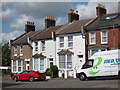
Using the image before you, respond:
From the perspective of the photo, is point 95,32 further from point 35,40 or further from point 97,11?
point 35,40

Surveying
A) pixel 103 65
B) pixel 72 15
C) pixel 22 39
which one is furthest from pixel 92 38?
pixel 22 39

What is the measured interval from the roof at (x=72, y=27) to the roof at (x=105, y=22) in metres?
1.94

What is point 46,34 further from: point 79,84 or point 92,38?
point 79,84

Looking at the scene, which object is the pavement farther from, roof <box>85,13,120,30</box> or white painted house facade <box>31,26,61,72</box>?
white painted house facade <box>31,26,61,72</box>

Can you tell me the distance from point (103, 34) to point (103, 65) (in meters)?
9.43

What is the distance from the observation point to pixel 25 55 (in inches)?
1646

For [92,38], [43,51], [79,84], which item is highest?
[92,38]

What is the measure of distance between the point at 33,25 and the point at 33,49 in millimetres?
9344

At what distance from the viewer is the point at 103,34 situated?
106 feet

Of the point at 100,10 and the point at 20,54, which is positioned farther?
the point at 20,54

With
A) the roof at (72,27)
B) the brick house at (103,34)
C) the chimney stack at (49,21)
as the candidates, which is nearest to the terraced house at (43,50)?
the roof at (72,27)

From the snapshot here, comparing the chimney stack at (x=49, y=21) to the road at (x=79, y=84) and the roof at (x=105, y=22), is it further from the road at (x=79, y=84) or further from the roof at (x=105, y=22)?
the road at (x=79, y=84)

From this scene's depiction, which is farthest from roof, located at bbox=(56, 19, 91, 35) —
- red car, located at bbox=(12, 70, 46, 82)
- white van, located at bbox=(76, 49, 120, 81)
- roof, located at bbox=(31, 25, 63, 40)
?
white van, located at bbox=(76, 49, 120, 81)

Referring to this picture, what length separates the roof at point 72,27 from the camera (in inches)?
1385
